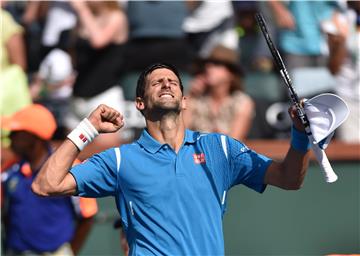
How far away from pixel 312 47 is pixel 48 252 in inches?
122

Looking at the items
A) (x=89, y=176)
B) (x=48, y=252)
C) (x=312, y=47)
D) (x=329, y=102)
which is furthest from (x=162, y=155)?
(x=312, y=47)

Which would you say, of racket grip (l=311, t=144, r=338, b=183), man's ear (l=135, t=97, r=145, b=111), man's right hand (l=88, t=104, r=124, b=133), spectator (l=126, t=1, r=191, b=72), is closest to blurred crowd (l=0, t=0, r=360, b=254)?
spectator (l=126, t=1, r=191, b=72)

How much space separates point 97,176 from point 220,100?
3.80 m

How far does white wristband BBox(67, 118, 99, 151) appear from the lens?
476 cm

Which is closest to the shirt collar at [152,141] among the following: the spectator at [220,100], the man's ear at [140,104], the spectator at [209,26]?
the man's ear at [140,104]

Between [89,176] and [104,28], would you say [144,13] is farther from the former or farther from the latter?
[89,176]

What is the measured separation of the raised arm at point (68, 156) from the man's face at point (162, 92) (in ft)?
0.58

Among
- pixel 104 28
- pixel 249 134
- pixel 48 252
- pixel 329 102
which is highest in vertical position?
pixel 329 102

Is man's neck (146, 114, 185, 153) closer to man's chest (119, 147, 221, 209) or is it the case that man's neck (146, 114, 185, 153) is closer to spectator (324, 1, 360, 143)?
man's chest (119, 147, 221, 209)

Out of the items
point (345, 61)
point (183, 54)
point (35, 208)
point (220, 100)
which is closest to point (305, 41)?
point (345, 61)

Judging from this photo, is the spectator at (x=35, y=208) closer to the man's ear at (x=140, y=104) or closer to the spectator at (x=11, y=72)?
the spectator at (x=11, y=72)

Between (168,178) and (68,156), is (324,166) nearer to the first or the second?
(168,178)

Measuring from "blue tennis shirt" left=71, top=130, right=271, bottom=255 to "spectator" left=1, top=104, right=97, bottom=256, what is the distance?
2.35 meters

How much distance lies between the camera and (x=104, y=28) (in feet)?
28.6
